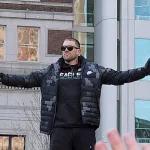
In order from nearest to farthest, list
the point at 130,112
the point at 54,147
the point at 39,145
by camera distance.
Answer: the point at 54,147, the point at 39,145, the point at 130,112

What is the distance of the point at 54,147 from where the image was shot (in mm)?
4734

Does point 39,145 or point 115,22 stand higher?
point 115,22

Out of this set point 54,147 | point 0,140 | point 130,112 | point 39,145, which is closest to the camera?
point 54,147

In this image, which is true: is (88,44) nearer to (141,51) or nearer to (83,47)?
(83,47)

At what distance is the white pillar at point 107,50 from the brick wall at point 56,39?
105 inches

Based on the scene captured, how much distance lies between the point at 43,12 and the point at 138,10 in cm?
632

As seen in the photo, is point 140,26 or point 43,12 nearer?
point 43,12

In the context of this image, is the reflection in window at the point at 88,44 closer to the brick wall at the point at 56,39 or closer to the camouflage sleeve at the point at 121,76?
the brick wall at the point at 56,39

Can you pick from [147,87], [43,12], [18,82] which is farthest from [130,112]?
[18,82]

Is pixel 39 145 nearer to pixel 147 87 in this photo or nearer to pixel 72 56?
pixel 147 87

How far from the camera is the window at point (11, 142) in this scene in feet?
83.4

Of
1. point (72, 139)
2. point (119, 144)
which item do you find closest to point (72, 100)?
point (72, 139)

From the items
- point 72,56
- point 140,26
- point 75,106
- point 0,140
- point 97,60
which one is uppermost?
point 140,26

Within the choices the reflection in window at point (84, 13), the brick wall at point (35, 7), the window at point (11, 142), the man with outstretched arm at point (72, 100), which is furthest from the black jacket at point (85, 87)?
the reflection in window at point (84, 13)
